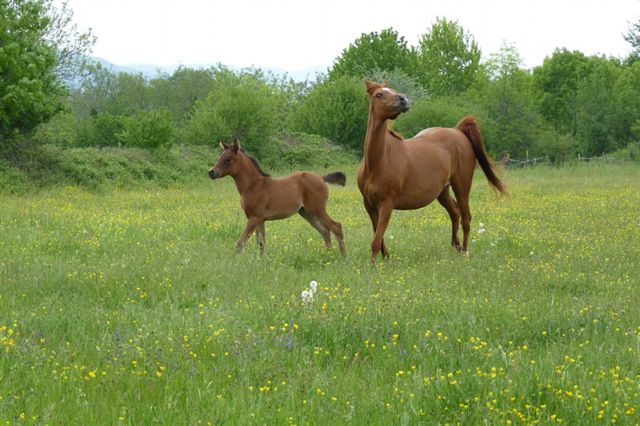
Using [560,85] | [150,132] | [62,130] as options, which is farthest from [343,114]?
[560,85]

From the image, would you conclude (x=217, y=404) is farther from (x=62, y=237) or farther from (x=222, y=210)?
(x=222, y=210)

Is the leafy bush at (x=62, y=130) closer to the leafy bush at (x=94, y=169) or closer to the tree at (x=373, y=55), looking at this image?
the leafy bush at (x=94, y=169)

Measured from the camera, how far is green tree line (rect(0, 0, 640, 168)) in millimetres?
25891

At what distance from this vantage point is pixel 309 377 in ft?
18.2

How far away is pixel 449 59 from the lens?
259 feet

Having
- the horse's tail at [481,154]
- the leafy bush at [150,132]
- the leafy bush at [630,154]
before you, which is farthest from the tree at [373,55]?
the horse's tail at [481,154]

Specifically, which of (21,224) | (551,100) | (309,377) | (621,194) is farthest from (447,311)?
(551,100)

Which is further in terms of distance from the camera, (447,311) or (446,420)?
(447,311)

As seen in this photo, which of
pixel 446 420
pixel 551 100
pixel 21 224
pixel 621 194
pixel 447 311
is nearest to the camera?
pixel 446 420

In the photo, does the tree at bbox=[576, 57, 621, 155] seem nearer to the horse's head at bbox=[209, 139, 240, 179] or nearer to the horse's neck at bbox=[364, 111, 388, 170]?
the horse's head at bbox=[209, 139, 240, 179]

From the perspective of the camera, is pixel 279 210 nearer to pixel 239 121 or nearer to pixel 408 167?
pixel 408 167

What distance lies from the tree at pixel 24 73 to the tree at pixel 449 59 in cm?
5519

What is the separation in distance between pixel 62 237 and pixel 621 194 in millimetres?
17936

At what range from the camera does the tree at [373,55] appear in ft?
229
